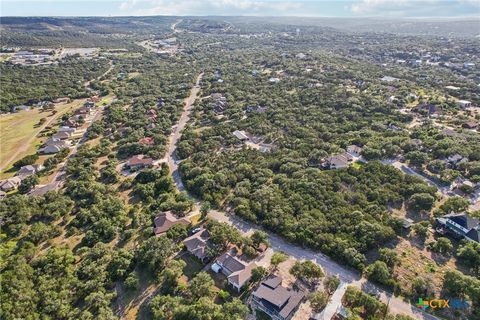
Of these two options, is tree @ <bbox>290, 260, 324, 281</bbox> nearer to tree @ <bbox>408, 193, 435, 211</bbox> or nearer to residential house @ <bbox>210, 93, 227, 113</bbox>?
tree @ <bbox>408, 193, 435, 211</bbox>

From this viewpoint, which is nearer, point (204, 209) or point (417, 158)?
point (204, 209)

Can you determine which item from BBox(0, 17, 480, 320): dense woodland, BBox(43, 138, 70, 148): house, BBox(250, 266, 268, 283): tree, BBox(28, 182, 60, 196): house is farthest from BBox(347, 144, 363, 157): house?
BBox(43, 138, 70, 148): house

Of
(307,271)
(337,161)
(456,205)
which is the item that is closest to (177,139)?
(337,161)

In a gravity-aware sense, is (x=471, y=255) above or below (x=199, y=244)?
above

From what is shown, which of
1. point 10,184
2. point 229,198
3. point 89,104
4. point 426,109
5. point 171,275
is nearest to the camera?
point 171,275

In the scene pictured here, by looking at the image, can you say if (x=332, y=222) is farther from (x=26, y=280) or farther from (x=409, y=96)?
(x=409, y=96)

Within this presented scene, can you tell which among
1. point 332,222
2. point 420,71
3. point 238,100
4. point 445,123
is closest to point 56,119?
A: point 238,100

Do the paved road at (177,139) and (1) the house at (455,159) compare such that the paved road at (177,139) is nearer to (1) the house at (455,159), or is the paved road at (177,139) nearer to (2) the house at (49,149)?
(2) the house at (49,149)

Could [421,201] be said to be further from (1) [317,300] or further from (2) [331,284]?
(1) [317,300]
